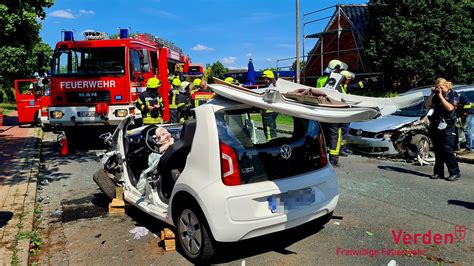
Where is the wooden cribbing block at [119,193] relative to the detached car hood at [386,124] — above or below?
below

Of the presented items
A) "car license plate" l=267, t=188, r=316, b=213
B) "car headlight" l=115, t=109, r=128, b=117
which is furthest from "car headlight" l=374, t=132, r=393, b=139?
"car headlight" l=115, t=109, r=128, b=117

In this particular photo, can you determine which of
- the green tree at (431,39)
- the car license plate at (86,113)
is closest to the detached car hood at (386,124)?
the car license plate at (86,113)

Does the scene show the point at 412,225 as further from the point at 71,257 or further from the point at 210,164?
the point at 71,257

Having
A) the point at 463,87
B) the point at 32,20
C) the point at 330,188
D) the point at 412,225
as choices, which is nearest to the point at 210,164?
the point at 330,188

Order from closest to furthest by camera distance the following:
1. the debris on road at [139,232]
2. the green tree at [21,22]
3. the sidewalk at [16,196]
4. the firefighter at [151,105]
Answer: the sidewalk at [16,196], the debris on road at [139,232], the firefighter at [151,105], the green tree at [21,22]

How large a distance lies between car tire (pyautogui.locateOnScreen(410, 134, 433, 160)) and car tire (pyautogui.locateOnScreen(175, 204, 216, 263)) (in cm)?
592

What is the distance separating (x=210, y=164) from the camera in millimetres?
3473

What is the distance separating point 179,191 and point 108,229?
164 centimetres

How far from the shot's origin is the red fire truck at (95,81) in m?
9.84

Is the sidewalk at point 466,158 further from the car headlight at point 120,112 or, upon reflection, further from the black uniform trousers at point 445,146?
the car headlight at point 120,112

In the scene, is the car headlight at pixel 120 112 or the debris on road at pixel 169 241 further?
the car headlight at pixel 120 112

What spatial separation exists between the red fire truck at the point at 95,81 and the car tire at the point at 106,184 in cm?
440

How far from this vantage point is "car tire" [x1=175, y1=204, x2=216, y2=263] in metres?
3.56

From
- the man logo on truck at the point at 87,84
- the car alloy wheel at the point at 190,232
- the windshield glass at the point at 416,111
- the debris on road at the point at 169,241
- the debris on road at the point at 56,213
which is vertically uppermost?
the man logo on truck at the point at 87,84
